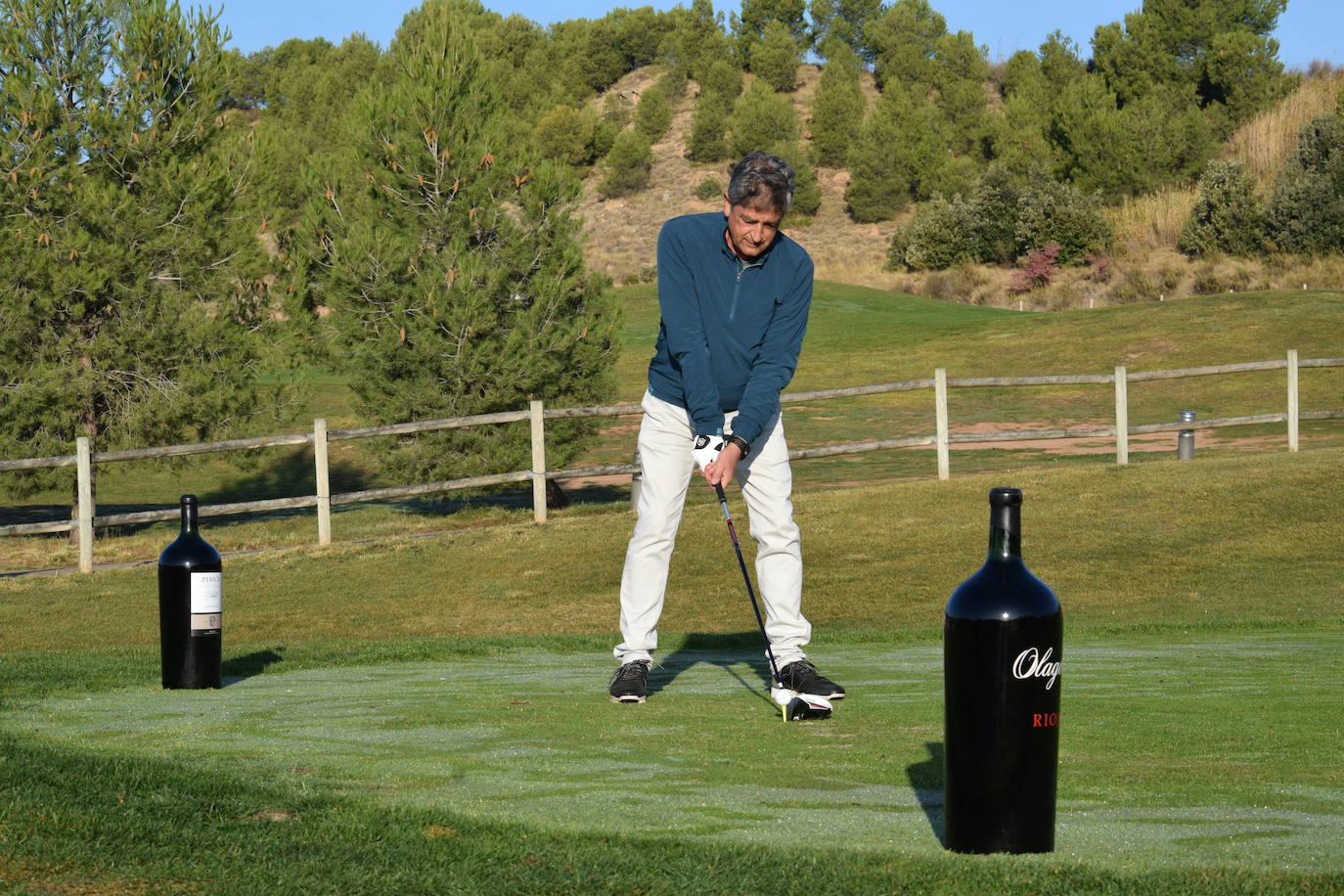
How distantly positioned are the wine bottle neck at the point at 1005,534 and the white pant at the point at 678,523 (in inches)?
107

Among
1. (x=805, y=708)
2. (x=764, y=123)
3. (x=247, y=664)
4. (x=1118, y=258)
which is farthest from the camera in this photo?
(x=764, y=123)

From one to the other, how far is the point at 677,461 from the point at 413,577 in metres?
10.2

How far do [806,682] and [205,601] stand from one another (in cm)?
280

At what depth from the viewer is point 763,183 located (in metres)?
5.58

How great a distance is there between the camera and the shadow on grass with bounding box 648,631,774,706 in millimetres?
6688

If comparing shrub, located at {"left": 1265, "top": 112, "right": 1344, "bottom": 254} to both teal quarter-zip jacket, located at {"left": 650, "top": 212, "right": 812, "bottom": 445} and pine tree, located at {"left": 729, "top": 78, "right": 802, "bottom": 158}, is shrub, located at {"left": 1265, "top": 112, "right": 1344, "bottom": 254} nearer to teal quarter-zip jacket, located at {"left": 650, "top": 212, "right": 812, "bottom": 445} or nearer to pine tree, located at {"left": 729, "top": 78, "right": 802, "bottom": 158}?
pine tree, located at {"left": 729, "top": 78, "right": 802, "bottom": 158}

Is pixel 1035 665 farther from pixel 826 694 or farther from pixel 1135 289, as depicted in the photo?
pixel 1135 289

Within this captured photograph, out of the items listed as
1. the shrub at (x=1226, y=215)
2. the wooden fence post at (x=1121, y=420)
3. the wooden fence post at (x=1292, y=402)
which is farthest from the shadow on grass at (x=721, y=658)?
the shrub at (x=1226, y=215)

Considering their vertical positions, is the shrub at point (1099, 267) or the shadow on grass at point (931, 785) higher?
the shrub at point (1099, 267)

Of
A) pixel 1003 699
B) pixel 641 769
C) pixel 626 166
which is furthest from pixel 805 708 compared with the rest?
pixel 626 166

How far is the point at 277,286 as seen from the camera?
2253 centimetres

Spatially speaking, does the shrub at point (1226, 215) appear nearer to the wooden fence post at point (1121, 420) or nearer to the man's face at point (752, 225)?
the wooden fence post at point (1121, 420)

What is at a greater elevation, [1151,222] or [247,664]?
[1151,222]

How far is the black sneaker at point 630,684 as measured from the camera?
583 centimetres
